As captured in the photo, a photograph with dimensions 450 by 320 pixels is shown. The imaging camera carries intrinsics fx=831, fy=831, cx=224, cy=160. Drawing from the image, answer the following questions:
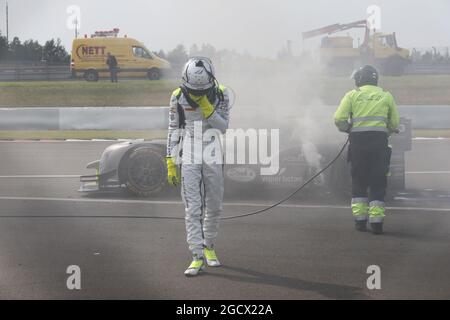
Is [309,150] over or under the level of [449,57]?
under

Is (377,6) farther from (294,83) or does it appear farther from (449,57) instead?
(449,57)

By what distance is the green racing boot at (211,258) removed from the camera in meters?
6.77

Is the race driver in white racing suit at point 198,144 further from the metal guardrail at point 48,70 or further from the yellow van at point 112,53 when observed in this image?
the metal guardrail at point 48,70

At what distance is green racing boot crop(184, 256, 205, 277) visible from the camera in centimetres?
641

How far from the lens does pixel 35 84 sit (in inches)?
834

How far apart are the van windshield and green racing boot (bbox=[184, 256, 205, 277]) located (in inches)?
197

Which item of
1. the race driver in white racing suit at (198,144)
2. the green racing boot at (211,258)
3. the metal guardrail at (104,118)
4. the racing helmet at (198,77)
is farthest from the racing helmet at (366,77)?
the metal guardrail at (104,118)

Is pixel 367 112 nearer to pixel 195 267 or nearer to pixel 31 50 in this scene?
pixel 195 267

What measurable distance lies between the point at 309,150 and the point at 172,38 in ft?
7.06

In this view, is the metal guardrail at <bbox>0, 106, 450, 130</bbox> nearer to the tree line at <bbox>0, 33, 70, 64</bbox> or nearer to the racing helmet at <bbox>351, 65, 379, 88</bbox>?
the tree line at <bbox>0, 33, 70, 64</bbox>

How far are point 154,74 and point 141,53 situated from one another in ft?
3.07

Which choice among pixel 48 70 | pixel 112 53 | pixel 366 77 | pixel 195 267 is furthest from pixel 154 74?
pixel 195 267

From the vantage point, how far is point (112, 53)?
45.6 feet
